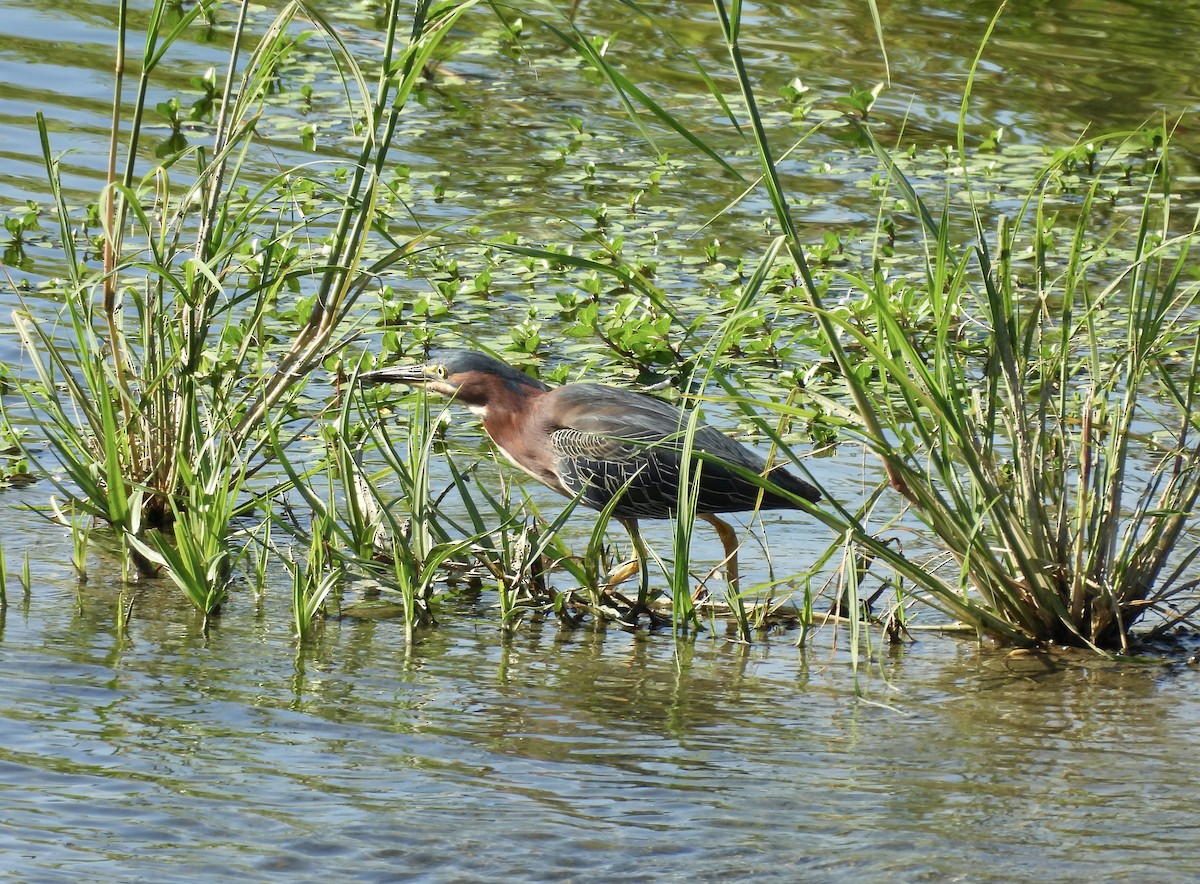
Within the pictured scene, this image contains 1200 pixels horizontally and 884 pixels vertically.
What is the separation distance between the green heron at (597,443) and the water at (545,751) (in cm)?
33

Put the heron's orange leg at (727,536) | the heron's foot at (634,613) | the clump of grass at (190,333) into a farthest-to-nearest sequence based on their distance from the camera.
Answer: the heron's orange leg at (727,536)
the heron's foot at (634,613)
the clump of grass at (190,333)

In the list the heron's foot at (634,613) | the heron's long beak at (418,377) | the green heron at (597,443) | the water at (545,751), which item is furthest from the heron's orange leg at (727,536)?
the heron's long beak at (418,377)

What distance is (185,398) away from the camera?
4594 millimetres

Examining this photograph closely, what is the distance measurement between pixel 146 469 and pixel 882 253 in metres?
4.46

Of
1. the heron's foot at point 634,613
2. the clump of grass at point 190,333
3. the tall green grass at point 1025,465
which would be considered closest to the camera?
the tall green grass at point 1025,465

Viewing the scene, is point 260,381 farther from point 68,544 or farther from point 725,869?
point 725,869

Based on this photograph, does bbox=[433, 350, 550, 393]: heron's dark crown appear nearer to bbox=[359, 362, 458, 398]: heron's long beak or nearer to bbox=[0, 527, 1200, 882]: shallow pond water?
bbox=[359, 362, 458, 398]: heron's long beak

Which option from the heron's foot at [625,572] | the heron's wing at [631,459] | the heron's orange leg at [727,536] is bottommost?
the heron's foot at [625,572]

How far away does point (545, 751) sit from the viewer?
370 cm

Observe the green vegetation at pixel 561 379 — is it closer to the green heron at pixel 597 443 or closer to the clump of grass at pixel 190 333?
the clump of grass at pixel 190 333

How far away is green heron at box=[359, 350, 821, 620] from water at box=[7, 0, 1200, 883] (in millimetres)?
325

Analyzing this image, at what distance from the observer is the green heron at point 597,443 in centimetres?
516

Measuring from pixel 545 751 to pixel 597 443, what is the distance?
1.70 m

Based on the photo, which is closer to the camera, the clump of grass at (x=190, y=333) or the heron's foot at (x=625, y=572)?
the clump of grass at (x=190, y=333)
